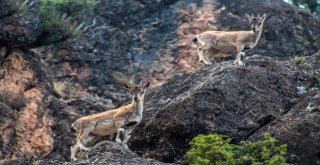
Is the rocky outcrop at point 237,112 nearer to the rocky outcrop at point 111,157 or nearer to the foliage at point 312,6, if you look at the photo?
the rocky outcrop at point 111,157

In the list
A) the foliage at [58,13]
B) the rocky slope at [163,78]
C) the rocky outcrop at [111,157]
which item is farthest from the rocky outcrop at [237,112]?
the foliage at [58,13]

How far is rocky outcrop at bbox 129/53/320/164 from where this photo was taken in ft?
68.3

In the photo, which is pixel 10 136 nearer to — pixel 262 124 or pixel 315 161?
pixel 262 124

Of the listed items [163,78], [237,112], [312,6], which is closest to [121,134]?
[237,112]

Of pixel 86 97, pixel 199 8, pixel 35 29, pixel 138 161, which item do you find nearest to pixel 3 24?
pixel 35 29

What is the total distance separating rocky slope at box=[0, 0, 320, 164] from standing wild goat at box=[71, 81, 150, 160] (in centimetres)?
62

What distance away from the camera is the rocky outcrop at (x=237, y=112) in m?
20.8

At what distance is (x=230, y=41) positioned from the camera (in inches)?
1026

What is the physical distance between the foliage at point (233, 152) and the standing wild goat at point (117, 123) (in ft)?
8.43

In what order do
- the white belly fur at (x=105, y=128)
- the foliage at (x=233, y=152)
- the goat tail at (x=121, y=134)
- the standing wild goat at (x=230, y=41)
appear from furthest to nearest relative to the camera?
1. the standing wild goat at (x=230, y=41)
2. the white belly fur at (x=105, y=128)
3. the goat tail at (x=121, y=134)
4. the foliage at (x=233, y=152)

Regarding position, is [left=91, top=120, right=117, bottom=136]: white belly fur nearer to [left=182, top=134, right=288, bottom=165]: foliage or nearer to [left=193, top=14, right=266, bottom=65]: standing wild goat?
[left=182, top=134, right=288, bottom=165]: foliage

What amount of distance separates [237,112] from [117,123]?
3.03 meters

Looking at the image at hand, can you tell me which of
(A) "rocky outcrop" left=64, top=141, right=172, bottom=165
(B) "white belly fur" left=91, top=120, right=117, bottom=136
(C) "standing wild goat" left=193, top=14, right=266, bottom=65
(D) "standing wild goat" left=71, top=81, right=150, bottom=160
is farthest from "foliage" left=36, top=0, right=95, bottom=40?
(A) "rocky outcrop" left=64, top=141, right=172, bottom=165

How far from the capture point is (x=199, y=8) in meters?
36.7
